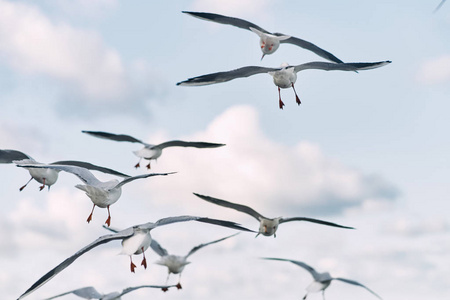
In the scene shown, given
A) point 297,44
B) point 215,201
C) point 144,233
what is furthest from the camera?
point 297,44

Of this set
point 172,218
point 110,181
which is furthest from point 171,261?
point 172,218

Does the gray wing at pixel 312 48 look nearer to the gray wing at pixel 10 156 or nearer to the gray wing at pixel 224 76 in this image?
the gray wing at pixel 224 76

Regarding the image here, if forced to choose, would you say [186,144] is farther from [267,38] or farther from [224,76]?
[224,76]

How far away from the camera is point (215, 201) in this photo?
17.2 meters

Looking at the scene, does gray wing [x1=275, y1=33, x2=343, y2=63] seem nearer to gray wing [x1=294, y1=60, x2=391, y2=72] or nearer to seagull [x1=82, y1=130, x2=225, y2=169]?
gray wing [x1=294, y1=60, x2=391, y2=72]

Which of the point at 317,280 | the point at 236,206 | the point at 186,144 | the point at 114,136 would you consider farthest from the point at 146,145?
the point at 317,280

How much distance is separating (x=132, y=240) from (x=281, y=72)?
16.1 feet

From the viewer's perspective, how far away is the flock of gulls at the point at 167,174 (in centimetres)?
1391

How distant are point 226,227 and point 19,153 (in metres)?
6.43

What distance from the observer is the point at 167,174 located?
12242mm

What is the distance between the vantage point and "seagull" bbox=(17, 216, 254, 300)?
13.5 metres

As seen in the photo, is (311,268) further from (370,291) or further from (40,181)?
(40,181)

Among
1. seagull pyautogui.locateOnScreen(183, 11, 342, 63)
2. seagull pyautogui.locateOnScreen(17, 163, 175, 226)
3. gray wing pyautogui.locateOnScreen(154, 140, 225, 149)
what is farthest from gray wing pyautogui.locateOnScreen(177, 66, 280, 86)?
seagull pyautogui.locateOnScreen(17, 163, 175, 226)

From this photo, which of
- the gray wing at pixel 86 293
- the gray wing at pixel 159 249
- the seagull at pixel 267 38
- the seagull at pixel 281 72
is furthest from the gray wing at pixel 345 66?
the gray wing at pixel 86 293
